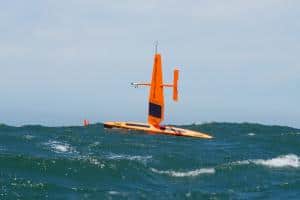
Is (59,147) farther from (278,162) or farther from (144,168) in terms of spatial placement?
(278,162)

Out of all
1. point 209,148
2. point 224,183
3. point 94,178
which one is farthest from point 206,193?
point 209,148

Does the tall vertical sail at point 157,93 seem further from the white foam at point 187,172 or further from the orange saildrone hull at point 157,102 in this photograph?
the white foam at point 187,172

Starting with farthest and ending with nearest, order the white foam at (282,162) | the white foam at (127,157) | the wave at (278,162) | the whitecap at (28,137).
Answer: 1. the whitecap at (28,137)
2. the white foam at (282,162)
3. the wave at (278,162)
4. the white foam at (127,157)

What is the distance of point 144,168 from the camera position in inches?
1677

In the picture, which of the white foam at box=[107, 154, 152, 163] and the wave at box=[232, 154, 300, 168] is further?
the wave at box=[232, 154, 300, 168]

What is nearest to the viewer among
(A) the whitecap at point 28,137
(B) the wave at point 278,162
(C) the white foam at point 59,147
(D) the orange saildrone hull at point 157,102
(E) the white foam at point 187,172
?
(E) the white foam at point 187,172

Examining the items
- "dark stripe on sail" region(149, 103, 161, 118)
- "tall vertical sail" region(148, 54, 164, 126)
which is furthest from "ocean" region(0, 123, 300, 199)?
"tall vertical sail" region(148, 54, 164, 126)

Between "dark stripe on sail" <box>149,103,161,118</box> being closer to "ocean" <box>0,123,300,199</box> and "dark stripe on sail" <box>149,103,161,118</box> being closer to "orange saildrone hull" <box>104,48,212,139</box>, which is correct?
"orange saildrone hull" <box>104,48,212,139</box>

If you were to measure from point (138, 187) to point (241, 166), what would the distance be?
1252 centimetres

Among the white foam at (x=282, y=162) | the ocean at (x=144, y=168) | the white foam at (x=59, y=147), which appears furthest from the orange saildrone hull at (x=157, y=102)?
the white foam at (x=282, y=162)

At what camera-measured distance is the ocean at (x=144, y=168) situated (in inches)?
1393

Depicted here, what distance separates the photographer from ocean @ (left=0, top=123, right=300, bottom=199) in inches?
1393

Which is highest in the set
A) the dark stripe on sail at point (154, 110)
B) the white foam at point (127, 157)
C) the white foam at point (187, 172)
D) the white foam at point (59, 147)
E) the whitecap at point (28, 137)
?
the dark stripe on sail at point (154, 110)

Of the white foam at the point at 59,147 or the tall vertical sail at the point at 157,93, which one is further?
the tall vertical sail at the point at 157,93
